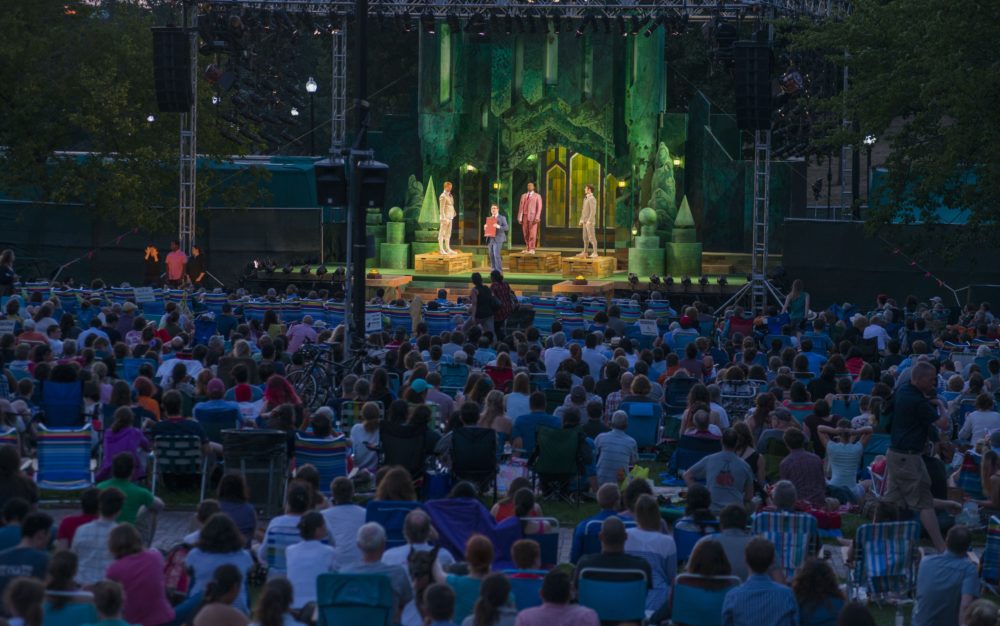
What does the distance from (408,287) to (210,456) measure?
19.2m

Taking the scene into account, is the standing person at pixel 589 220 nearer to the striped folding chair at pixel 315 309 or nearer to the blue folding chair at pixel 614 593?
the striped folding chair at pixel 315 309

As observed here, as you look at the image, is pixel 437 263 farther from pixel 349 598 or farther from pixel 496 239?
pixel 349 598

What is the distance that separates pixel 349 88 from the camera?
45594 millimetres

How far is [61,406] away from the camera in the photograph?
14281mm

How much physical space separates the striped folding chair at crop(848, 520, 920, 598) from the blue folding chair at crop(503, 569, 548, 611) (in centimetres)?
262

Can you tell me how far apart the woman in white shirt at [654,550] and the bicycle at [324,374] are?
7.63 meters

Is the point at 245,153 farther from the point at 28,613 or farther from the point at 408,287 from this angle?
the point at 28,613

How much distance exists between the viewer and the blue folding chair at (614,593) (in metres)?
8.86

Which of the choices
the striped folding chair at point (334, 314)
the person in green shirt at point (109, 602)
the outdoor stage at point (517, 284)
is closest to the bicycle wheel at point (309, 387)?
the striped folding chair at point (334, 314)

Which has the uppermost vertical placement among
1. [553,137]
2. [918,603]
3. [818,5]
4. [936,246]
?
[818,5]

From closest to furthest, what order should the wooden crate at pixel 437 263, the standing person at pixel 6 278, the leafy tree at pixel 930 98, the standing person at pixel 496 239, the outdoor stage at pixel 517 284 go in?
the leafy tree at pixel 930 98, the standing person at pixel 6 278, the outdoor stage at pixel 517 284, the standing person at pixel 496 239, the wooden crate at pixel 437 263

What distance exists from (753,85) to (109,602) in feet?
71.2

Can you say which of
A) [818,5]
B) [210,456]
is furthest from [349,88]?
[210,456]

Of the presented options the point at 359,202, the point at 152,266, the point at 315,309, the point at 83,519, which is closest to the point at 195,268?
the point at 152,266
